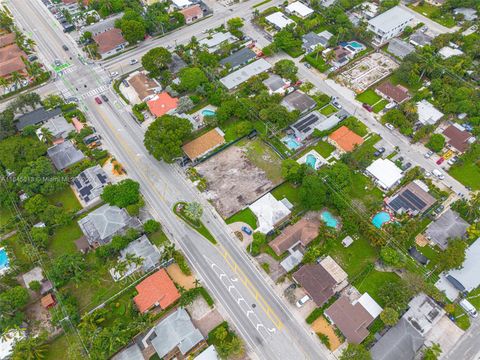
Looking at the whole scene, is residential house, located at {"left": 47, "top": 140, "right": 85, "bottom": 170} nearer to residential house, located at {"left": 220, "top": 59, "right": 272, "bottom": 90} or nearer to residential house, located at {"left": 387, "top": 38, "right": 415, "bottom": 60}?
residential house, located at {"left": 220, "top": 59, "right": 272, "bottom": 90}

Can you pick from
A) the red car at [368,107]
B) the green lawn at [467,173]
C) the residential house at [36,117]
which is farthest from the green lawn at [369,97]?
the residential house at [36,117]

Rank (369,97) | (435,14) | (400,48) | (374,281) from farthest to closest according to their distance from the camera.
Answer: (435,14), (400,48), (369,97), (374,281)

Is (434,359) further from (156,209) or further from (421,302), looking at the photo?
(156,209)

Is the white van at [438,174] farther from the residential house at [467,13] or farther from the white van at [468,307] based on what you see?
the residential house at [467,13]

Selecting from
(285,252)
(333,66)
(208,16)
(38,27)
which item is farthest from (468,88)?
(38,27)

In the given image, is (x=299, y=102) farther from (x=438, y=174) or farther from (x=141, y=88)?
(x=141, y=88)

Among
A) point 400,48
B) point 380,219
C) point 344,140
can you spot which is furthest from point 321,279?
point 400,48
